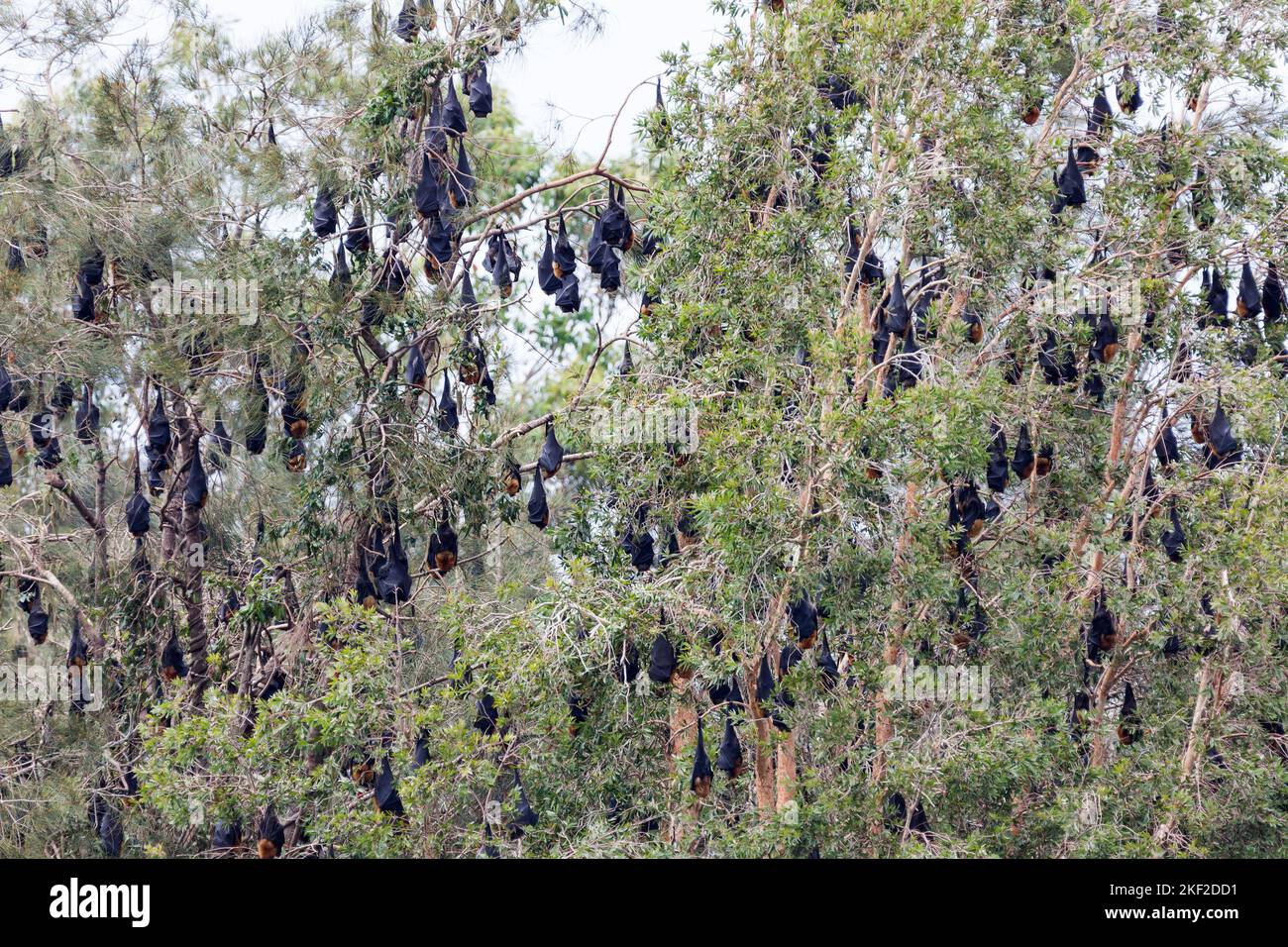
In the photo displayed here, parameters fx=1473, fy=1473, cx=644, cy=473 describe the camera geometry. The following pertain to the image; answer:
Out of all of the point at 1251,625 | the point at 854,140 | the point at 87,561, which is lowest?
the point at 1251,625

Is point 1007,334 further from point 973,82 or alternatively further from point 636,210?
point 636,210

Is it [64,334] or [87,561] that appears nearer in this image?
[64,334]

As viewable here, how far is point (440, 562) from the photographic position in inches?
364

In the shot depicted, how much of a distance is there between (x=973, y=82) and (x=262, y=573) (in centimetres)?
524

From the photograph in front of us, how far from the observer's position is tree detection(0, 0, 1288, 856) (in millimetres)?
7688

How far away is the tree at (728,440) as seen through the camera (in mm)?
7688

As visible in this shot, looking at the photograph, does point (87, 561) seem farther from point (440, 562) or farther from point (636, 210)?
point (636, 210)

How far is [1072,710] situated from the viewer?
10031mm

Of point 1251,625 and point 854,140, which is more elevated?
point 854,140

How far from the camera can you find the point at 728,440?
727 cm
